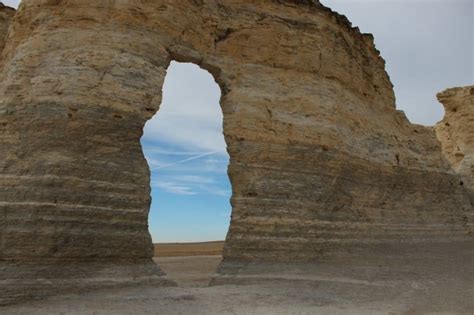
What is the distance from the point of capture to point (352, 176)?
12164mm

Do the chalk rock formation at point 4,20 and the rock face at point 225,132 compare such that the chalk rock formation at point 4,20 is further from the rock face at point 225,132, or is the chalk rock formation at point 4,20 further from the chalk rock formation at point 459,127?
the chalk rock formation at point 459,127

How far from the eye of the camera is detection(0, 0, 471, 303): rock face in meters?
8.46

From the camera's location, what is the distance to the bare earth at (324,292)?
7.96 metres

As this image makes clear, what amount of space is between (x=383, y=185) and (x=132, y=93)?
24.8ft

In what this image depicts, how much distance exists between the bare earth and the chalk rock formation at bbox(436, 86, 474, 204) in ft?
21.7

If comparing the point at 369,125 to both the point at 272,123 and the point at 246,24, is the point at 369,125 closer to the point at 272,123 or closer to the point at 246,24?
the point at 272,123

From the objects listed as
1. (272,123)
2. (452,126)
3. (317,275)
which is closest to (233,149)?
(272,123)

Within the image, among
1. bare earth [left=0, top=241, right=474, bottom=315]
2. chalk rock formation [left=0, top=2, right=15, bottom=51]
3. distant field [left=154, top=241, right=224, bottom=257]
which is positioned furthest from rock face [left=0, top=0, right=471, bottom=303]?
distant field [left=154, top=241, right=224, bottom=257]

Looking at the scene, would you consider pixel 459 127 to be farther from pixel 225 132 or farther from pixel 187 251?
pixel 187 251

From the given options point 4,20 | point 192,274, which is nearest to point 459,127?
point 192,274

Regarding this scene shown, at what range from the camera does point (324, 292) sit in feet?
31.7

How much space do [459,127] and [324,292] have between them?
13029mm

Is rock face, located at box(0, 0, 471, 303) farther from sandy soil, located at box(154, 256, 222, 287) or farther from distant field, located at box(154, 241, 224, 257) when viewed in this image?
distant field, located at box(154, 241, 224, 257)

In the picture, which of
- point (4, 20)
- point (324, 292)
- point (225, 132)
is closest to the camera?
point (324, 292)
